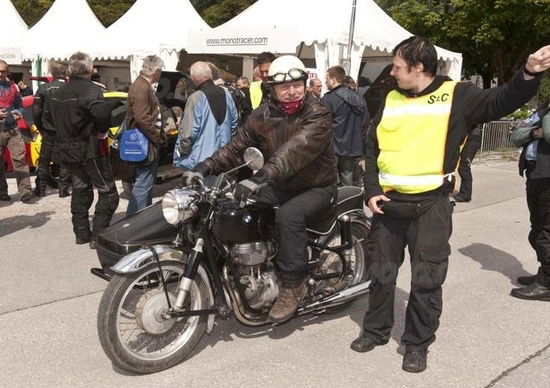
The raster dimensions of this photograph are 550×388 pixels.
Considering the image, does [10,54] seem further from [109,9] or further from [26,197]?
[109,9]

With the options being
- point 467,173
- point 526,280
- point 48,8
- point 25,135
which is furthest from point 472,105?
point 48,8

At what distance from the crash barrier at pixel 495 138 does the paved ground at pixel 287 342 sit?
9502 millimetres

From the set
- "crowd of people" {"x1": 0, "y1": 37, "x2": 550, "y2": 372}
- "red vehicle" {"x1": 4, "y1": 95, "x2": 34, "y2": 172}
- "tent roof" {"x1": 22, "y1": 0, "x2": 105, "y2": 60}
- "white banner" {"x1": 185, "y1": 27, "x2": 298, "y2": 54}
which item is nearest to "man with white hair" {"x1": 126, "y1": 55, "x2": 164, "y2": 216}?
"crowd of people" {"x1": 0, "y1": 37, "x2": 550, "y2": 372}

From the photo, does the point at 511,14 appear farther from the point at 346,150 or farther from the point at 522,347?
the point at 522,347

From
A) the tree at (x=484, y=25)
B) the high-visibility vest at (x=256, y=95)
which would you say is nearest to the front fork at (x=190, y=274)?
the high-visibility vest at (x=256, y=95)

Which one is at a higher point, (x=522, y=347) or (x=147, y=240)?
(x=147, y=240)

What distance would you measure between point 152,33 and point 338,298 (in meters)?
13.3

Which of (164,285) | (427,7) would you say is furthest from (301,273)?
(427,7)

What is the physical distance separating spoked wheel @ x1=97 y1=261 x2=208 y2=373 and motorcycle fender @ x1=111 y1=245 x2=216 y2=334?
31 mm

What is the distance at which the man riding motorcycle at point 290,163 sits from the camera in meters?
3.47

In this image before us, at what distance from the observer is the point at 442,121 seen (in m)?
3.25

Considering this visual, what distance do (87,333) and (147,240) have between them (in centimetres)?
94

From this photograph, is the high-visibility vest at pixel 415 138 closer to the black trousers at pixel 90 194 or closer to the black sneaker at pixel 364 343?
the black sneaker at pixel 364 343

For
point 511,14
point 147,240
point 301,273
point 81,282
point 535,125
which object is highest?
point 511,14
